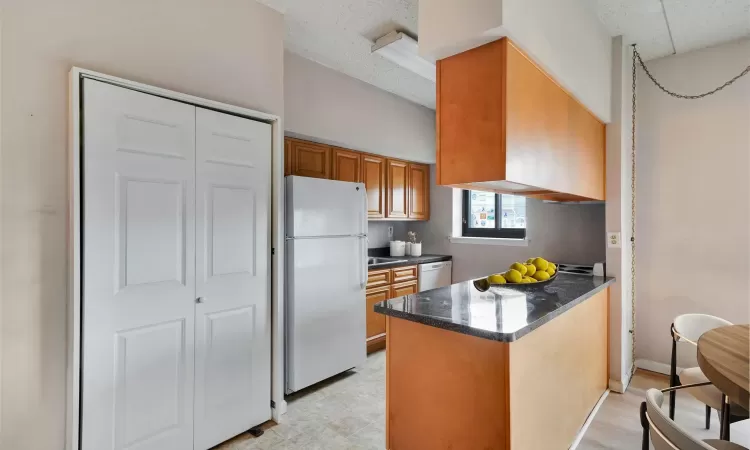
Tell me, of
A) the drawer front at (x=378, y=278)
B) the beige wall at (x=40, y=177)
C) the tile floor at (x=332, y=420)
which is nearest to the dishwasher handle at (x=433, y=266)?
the drawer front at (x=378, y=278)

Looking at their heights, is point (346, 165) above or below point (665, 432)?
above

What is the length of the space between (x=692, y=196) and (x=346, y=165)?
2.94m

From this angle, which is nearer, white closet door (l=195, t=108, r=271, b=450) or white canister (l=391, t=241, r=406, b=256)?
white closet door (l=195, t=108, r=271, b=450)

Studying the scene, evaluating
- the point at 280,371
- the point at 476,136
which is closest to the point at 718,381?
the point at 476,136

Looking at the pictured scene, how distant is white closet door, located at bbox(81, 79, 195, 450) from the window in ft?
10.9

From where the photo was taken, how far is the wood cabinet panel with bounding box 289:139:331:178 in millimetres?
3188

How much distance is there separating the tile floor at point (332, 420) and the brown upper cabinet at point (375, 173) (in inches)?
66.9

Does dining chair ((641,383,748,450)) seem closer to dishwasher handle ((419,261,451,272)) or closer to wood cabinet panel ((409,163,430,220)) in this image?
dishwasher handle ((419,261,451,272))

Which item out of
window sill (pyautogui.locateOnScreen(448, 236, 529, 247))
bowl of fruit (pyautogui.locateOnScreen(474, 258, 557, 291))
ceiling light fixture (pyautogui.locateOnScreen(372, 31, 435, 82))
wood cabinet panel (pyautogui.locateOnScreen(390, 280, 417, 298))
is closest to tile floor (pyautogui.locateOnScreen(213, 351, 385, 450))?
wood cabinet panel (pyautogui.locateOnScreen(390, 280, 417, 298))

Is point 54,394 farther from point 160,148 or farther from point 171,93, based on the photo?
point 171,93

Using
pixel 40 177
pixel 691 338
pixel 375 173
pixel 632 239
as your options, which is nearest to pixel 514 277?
pixel 691 338

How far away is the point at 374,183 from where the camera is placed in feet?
13.0

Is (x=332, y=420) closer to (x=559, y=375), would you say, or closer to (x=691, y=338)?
(x=559, y=375)

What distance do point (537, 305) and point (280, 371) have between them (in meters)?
1.68
